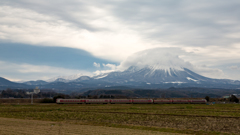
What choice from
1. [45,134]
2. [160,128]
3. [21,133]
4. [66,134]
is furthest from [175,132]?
[21,133]

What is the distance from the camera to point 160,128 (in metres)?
37.2

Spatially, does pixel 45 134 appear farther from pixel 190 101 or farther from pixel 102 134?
pixel 190 101

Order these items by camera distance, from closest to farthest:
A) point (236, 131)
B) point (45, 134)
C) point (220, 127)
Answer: point (45, 134), point (236, 131), point (220, 127)

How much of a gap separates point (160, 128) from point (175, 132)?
349 cm

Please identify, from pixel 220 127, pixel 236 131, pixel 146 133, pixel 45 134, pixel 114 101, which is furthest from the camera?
pixel 114 101

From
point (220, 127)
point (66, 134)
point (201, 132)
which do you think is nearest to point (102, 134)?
point (66, 134)

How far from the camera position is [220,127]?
3847 cm

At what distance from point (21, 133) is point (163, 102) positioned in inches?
3605

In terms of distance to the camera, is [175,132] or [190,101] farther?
[190,101]

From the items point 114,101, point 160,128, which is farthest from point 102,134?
point 114,101

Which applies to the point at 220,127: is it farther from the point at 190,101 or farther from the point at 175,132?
the point at 190,101

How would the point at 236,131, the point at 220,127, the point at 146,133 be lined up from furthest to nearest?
the point at 220,127
the point at 236,131
the point at 146,133

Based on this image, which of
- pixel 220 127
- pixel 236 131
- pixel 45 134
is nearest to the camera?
pixel 45 134

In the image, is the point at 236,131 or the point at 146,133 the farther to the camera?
the point at 236,131
